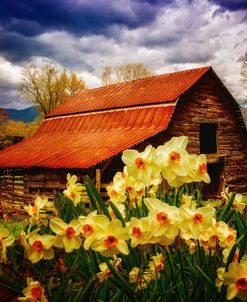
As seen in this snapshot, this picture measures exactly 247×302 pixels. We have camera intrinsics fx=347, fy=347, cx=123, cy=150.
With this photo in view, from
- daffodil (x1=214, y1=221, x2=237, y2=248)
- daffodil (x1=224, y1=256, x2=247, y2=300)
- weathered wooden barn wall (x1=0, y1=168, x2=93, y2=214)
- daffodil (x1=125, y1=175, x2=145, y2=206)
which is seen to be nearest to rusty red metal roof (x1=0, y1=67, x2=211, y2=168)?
weathered wooden barn wall (x1=0, y1=168, x2=93, y2=214)

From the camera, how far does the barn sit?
14.7m

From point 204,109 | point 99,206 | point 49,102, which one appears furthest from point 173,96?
point 49,102

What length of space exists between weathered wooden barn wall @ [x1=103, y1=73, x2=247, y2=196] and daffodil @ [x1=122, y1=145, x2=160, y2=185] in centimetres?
1392

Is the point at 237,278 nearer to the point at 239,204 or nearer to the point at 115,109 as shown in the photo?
the point at 239,204

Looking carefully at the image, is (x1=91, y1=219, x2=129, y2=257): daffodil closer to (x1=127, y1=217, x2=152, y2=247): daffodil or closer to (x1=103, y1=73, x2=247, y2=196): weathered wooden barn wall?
(x1=127, y1=217, x2=152, y2=247): daffodil

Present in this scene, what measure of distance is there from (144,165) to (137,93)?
17.2 m

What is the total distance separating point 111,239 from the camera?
1589mm

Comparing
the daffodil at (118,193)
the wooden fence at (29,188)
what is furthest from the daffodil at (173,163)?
the wooden fence at (29,188)

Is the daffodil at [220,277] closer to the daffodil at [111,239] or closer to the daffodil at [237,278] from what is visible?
the daffodil at [237,278]

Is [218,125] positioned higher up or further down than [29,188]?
higher up

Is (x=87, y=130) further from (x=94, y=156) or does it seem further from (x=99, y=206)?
(x=99, y=206)

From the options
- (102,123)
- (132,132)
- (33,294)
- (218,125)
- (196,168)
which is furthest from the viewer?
(218,125)

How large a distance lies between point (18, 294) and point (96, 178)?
1085 centimetres

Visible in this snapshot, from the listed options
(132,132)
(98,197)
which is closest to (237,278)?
(98,197)
